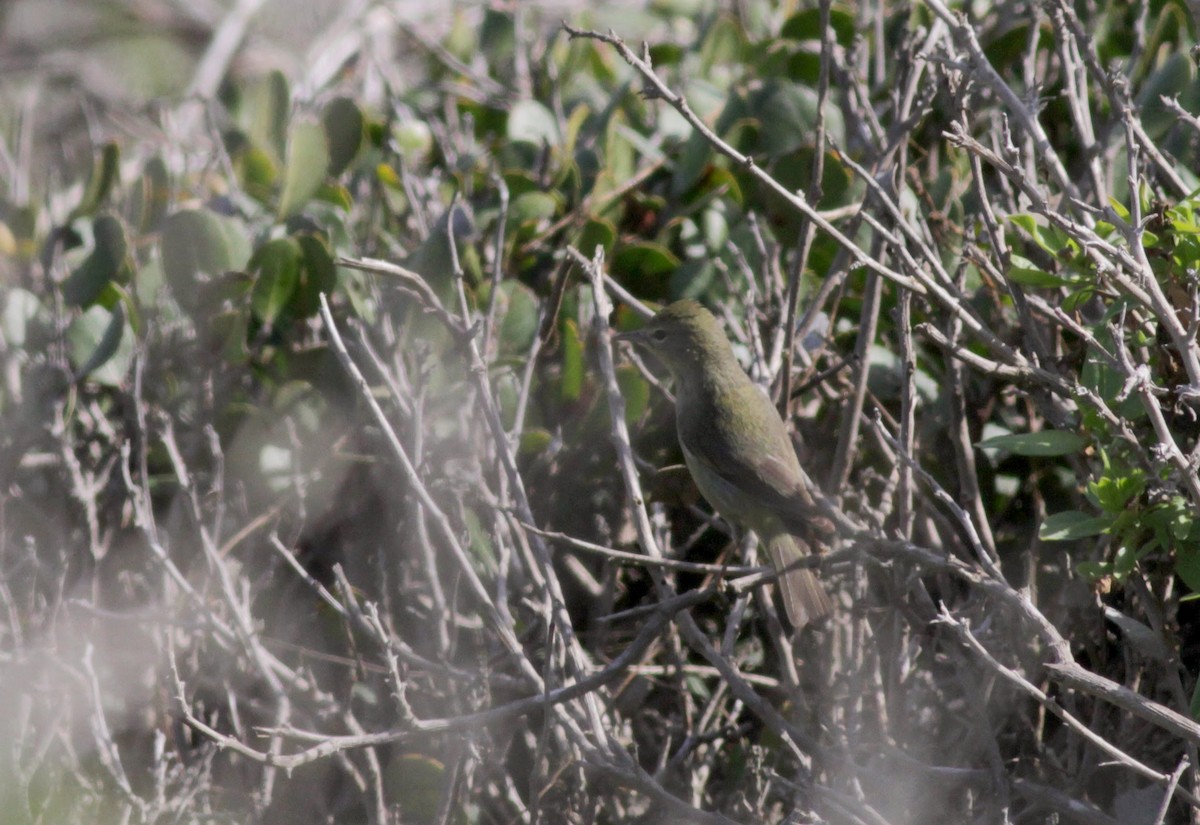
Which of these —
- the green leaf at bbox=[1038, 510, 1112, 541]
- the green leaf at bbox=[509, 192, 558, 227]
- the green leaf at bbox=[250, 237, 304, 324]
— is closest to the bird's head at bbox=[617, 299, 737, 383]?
the green leaf at bbox=[509, 192, 558, 227]

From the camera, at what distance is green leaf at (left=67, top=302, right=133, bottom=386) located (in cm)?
384

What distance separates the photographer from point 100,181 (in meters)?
4.47

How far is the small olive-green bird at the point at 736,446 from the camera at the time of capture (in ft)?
11.0

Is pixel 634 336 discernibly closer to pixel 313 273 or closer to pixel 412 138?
pixel 313 273

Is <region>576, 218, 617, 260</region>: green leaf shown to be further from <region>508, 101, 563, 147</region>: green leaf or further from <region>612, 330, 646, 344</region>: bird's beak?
<region>508, 101, 563, 147</region>: green leaf

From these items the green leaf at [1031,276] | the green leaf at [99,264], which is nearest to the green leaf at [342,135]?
the green leaf at [99,264]

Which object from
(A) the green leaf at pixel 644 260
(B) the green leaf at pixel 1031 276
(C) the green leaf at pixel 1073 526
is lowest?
(A) the green leaf at pixel 644 260

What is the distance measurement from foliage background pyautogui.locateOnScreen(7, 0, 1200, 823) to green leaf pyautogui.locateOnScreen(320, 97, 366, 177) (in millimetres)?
16

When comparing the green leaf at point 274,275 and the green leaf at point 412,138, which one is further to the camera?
the green leaf at point 412,138

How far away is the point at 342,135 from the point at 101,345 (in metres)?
1.04

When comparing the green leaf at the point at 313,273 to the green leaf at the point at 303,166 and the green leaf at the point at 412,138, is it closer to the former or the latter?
the green leaf at the point at 303,166

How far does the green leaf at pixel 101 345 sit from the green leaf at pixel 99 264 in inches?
2.2

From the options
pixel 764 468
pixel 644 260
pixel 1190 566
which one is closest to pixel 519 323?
pixel 644 260

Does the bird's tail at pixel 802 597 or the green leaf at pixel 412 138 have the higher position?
the green leaf at pixel 412 138
